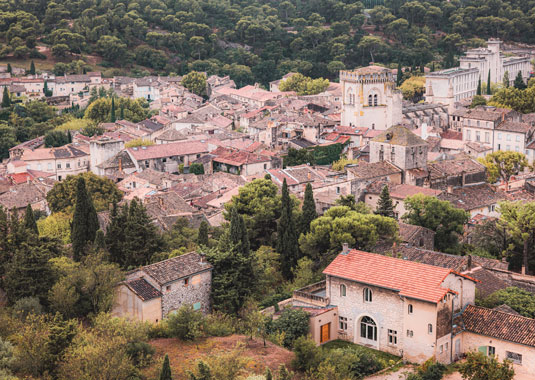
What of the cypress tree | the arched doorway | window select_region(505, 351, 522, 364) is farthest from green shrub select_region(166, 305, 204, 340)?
window select_region(505, 351, 522, 364)

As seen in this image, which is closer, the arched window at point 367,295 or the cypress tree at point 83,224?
the arched window at point 367,295

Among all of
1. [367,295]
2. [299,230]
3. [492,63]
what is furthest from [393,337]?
[492,63]

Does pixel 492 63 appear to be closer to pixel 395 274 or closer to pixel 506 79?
pixel 506 79

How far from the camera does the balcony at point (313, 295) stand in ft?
124

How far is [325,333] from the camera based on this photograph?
1457 inches

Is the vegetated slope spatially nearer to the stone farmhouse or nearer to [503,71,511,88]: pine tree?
[503,71,511,88]: pine tree

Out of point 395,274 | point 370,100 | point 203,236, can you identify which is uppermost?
point 395,274

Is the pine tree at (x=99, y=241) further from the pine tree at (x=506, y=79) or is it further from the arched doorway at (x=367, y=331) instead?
the pine tree at (x=506, y=79)

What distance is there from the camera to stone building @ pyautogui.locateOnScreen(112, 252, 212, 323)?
36.6 m

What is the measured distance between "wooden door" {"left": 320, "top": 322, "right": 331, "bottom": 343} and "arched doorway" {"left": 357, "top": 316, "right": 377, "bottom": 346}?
1397 millimetres

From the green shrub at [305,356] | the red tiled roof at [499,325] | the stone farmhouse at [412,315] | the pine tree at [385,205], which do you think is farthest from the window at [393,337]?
the pine tree at [385,205]

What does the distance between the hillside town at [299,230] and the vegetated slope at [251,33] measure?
41.4 metres

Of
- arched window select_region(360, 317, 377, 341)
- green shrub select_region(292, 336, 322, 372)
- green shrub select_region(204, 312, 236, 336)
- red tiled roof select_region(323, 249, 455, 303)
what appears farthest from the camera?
arched window select_region(360, 317, 377, 341)

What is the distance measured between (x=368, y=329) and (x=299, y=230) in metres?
11.2
